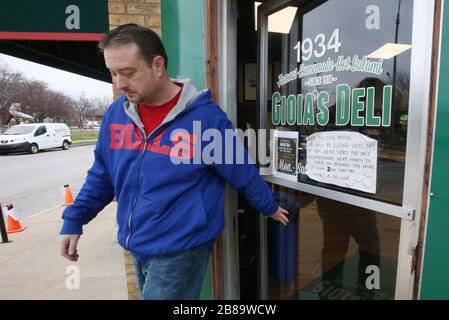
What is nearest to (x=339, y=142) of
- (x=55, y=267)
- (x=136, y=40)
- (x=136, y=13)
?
(x=136, y=40)

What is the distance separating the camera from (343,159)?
1620mm

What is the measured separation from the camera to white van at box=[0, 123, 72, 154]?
19.4 metres

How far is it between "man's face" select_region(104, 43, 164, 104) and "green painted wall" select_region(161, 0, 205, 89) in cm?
57

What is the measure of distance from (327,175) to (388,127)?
16.1 inches

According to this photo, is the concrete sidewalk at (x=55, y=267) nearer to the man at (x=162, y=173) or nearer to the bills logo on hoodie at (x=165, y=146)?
the man at (x=162, y=173)

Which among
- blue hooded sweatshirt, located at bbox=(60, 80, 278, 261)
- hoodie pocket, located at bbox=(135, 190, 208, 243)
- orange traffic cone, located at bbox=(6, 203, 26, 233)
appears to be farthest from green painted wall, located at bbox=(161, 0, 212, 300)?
orange traffic cone, located at bbox=(6, 203, 26, 233)

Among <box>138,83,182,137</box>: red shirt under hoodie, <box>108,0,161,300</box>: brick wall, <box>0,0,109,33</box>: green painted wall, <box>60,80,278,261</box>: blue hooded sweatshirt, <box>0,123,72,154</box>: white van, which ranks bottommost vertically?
<box>0,123,72,154</box>: white van

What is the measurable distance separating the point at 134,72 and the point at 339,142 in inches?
38.3

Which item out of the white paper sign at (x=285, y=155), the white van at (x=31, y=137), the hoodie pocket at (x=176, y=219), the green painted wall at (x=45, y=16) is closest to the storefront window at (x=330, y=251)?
the white paper sign at (x=285, y=155)

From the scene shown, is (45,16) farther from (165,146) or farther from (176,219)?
(176,219)

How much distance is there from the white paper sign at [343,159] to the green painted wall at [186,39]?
803 millimetres

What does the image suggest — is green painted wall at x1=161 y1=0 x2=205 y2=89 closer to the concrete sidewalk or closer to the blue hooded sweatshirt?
the blue hooded sweatshirt

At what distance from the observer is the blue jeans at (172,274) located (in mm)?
1615
